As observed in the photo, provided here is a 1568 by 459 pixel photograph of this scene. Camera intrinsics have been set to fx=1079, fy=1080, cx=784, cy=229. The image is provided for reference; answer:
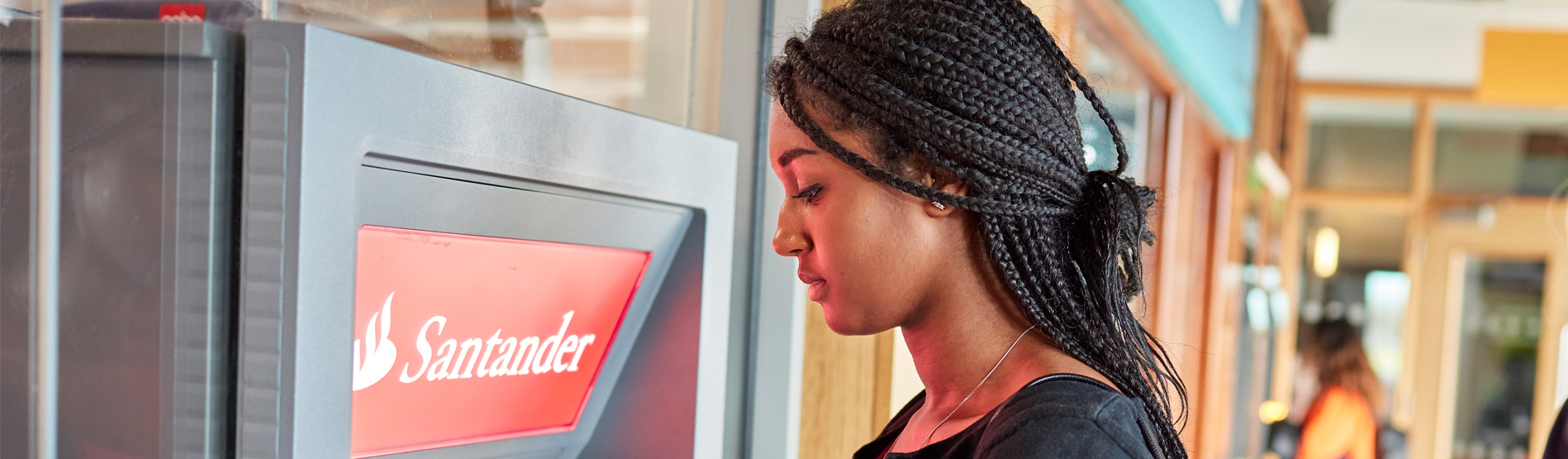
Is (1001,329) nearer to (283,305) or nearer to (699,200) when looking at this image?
(699,200)

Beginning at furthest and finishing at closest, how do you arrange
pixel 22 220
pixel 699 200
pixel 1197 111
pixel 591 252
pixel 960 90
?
pixel 1197 111 < pixel 699 200 < pixel 591 252 < pixel 960 90 < pixel 22 220

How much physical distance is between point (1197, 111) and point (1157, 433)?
2514 millimetres

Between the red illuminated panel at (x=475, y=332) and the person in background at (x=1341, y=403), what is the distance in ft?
11.8

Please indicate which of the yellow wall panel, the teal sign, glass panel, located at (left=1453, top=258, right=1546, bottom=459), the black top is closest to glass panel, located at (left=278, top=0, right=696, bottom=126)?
the black top

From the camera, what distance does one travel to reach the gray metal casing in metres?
0.58

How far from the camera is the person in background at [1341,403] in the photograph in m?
3.80

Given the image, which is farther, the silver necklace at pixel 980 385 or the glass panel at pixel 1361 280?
the glass panel at pixel 1361 280

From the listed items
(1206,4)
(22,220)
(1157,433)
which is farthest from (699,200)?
(1206,4)

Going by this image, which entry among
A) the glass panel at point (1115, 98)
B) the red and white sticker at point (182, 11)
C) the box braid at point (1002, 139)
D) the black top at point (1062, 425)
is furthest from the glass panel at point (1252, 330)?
the red and white sticker at point (182, 11)

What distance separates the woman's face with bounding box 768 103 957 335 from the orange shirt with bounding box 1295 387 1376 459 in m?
3.62

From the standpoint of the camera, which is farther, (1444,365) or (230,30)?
(1444,365)

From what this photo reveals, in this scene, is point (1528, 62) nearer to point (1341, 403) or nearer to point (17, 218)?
point (1341, 403)

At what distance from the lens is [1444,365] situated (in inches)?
227

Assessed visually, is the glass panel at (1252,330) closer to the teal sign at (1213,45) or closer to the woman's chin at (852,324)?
the teal sign at (1213,45)
